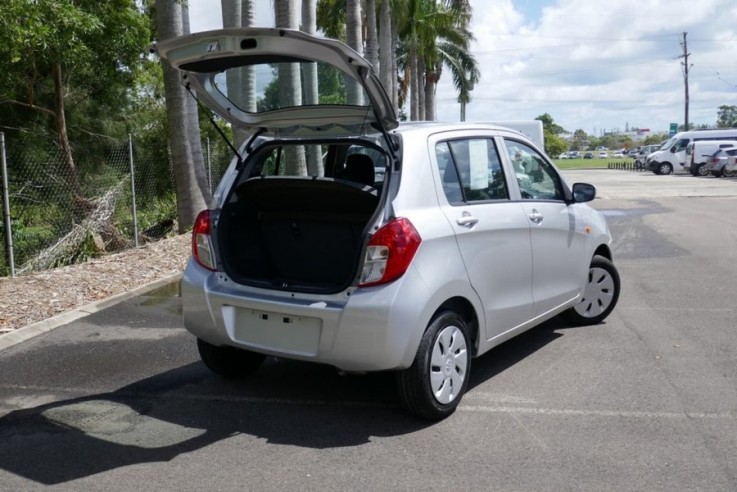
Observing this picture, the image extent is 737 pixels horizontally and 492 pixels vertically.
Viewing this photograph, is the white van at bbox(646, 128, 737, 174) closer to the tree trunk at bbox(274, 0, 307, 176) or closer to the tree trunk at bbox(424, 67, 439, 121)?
the tree trunk at bbox(424, 67, 439, 121)

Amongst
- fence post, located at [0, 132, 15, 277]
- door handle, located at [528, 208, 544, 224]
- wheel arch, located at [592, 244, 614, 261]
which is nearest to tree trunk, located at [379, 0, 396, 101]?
fence post, located at [0, 132, 15, 277]

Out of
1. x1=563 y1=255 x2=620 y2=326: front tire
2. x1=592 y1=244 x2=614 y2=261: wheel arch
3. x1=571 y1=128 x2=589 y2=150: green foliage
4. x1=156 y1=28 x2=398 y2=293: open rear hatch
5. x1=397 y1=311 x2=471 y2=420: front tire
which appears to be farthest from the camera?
x1=571 y1=128 x2=589 y2=150: green foliage

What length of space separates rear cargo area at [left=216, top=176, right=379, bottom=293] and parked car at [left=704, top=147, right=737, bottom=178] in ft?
119

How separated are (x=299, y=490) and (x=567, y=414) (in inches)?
73.6

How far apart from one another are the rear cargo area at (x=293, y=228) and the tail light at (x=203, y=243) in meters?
0.08

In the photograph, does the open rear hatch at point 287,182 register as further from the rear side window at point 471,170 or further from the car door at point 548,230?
the car door at point 548,230

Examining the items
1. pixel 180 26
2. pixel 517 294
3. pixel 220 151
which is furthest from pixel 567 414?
pixel 220 151

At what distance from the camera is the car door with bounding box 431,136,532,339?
4.77 metres

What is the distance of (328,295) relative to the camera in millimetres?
4359

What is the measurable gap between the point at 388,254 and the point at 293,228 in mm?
1098

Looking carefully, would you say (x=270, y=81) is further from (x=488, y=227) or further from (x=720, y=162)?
(x=720, y=162)

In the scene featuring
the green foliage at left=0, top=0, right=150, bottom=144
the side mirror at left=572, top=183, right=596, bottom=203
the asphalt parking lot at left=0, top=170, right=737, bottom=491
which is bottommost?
the asphalt parking lot at left=0, top=170, right=737, bottom=491

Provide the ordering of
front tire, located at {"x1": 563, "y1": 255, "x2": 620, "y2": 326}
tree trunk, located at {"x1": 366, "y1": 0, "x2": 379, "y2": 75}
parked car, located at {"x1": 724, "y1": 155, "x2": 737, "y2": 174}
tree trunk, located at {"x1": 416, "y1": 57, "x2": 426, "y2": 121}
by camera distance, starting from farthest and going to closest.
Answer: tree trunk, located at {"x1": 416, "y1": 57, "x2": 426, "y2": 121}, parked car, located at {"x1": 724, "y1": 155, "x2": 737, "y2": 174}, tree trunk, located at {"x1": 366, "y1": 0, "x2": 379, "y2": 75}, front tire, located at {"x1": 563, "y1": 255, "x2": 620, "y2": 326}

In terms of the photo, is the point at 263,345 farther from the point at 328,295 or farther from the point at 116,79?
the point at 116,79
